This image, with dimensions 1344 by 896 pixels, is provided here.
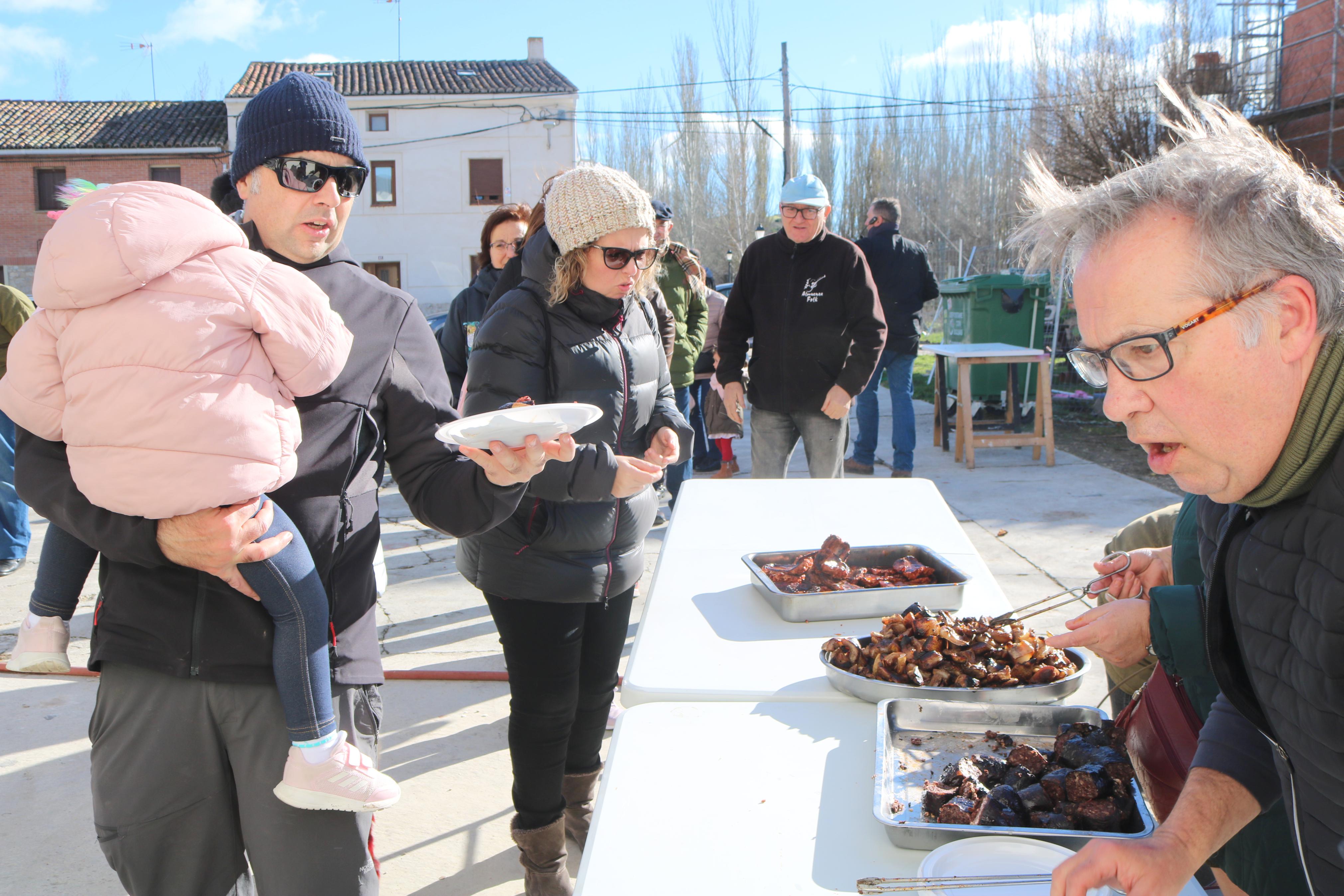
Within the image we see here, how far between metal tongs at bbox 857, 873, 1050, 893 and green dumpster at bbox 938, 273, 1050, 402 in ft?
28.8

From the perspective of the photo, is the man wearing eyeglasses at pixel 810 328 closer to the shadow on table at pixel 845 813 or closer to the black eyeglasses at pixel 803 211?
the black eyeglasses at pixel 803 211

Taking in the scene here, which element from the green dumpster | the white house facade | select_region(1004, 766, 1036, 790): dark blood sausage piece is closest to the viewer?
select_region(1004, 766, 1036, 790): dark blood sausage piece

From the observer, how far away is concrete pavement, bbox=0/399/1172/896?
2.64m

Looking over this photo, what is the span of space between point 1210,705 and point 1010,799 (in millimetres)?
561

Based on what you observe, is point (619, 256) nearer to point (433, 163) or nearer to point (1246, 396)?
point (1246, 396)

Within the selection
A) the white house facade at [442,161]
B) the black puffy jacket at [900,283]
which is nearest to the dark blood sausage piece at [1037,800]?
the black puffy jacket at [900,283]

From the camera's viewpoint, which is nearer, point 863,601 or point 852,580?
point 863,601

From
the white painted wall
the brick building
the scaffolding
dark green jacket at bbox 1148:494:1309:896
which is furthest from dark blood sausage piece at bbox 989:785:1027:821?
the brick building

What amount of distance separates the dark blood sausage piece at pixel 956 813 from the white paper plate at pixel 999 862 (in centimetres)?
4

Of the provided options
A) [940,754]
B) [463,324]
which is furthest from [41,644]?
[463,324]

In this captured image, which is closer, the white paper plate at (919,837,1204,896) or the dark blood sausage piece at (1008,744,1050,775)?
the white paper plate at (919,837,1204,896)

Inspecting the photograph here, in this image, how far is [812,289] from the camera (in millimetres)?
4477

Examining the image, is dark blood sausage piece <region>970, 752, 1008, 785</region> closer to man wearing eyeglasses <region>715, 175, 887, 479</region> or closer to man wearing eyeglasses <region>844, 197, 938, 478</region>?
man wearing eyeglasses <region>715, 175, 887, 479</region>

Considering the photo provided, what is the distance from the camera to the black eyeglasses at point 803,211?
4.43 metres
